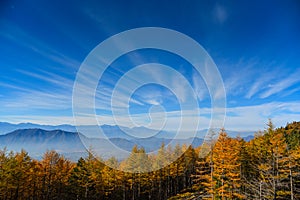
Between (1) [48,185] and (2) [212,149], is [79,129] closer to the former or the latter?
(2) [212,149]

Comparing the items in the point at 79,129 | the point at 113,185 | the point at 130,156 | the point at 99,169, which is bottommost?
the point at 113,185

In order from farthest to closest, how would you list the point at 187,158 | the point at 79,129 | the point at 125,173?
the point at 187,158
the point at 125,173
the point at 79,129

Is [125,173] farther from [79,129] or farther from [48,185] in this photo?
[79,129]

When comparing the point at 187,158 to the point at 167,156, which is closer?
the point at 167,156

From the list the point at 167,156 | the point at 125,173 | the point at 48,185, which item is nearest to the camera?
the point at 48,185

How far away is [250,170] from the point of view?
3650 centimetres

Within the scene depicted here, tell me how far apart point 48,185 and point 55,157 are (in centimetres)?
417

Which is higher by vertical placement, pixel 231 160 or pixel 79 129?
pixel 79 129

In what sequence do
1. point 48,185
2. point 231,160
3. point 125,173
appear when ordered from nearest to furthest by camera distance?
point 231,160, point 48,185, point 125,173

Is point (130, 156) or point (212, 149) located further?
point (130, 156)

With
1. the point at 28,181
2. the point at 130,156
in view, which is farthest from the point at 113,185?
the point at 28,181

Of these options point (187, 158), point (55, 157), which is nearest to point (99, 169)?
point (55, 157)

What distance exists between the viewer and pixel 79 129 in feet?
56.9

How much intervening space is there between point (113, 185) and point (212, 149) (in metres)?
20.9
